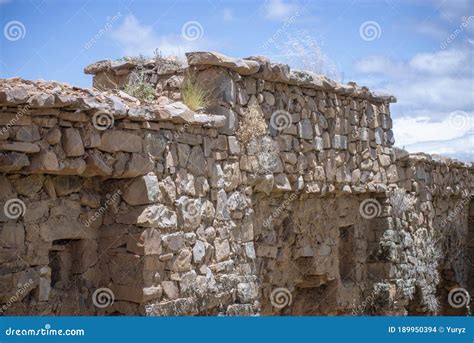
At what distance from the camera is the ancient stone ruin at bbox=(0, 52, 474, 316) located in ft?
19.7

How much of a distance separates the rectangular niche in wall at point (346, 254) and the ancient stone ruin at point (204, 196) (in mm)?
18

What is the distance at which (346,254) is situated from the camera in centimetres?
1062

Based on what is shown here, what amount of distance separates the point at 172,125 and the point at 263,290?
2.63 metres

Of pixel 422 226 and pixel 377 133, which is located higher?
pixel 377 133

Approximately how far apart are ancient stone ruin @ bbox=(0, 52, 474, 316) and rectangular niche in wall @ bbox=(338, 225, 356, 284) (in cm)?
2

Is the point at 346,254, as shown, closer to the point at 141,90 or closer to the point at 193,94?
the point at 193,94

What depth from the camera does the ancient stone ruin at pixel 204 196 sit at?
6.00 meters

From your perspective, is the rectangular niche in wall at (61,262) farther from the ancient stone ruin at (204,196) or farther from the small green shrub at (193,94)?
the small green shrub at (193,94)

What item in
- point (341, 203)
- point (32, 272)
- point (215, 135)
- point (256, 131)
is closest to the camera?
point (32, 272)

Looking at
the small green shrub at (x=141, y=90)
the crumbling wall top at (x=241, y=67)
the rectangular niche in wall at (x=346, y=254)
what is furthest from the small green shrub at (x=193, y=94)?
the rectangular niche in wall at (x=346, y=254)

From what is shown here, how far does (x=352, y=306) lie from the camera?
1011cm

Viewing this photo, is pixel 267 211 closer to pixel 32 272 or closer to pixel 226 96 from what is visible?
pixel 226 96

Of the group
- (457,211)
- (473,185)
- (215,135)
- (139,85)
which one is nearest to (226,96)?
(215,135)

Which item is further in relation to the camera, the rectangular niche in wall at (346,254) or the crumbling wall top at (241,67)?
the rectangular niche in wall at (346,254)
